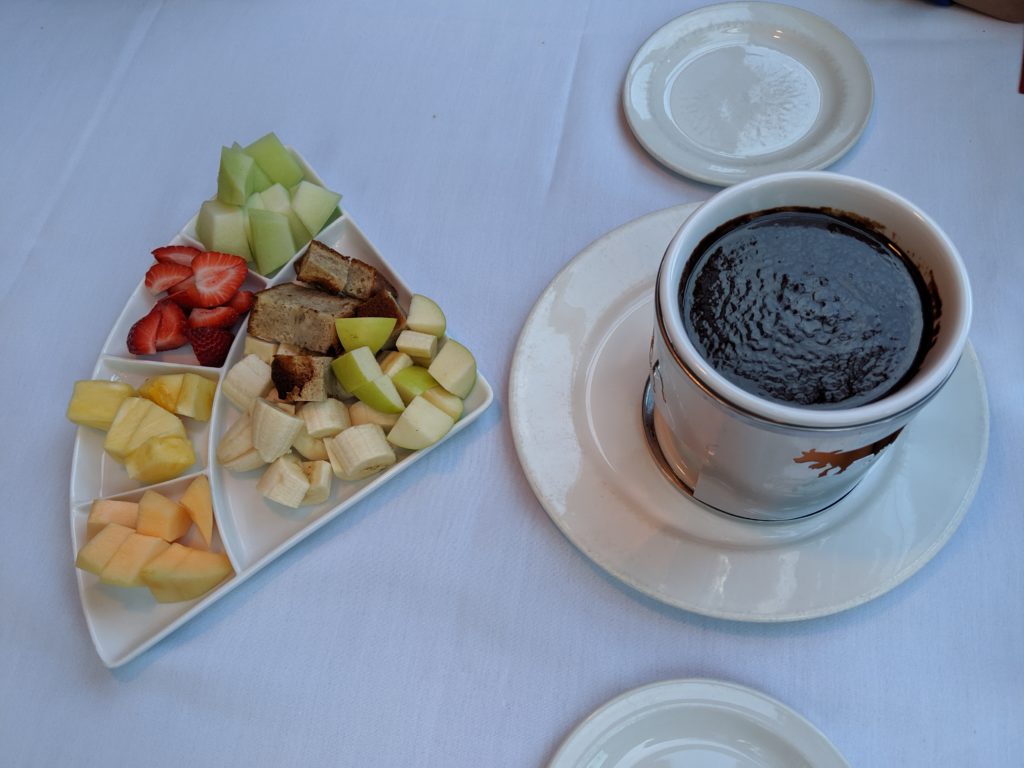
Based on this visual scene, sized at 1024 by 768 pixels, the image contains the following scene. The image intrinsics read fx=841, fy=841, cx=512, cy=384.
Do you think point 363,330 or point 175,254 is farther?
point 175,254

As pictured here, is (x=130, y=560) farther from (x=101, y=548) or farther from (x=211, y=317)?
(x=211, y=317)

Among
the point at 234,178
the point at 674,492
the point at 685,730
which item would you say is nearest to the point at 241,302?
the point at 234,178

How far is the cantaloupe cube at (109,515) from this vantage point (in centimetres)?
78

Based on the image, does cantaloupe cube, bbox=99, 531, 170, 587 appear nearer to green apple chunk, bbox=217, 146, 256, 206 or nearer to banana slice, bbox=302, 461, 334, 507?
banana slice, bbox=302, 461, 334, 507

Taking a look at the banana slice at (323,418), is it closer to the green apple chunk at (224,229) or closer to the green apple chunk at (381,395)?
the green apple chunk at (381,395)

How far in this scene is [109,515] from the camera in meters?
0.78

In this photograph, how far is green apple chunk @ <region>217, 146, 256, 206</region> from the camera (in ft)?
3.00

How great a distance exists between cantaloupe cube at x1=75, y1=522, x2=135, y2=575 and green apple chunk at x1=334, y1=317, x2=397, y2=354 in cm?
26

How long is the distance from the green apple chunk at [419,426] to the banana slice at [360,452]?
0.01 m

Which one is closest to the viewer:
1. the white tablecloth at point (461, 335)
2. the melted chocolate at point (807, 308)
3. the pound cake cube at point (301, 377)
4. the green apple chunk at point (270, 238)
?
the melted chocolate at point (807, 308)

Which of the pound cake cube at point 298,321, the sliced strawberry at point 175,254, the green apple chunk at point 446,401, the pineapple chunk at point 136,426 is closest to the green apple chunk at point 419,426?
the green apple chunk at point 446,401

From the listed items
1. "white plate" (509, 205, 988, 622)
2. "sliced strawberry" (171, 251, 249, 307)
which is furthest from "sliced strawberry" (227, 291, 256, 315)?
"white plate" (509, 205, 988, 622)

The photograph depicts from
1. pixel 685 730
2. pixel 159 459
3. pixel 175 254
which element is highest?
pixel 175 254

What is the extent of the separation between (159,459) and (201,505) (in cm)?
6
